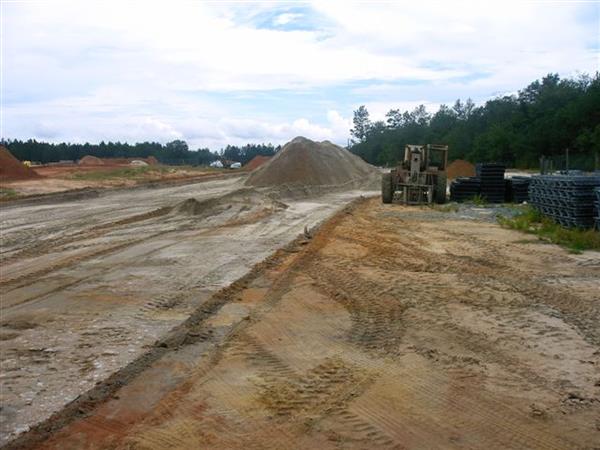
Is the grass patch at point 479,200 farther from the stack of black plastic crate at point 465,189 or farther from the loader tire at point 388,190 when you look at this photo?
the loader tire at point 388,190

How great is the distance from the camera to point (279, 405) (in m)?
5.17

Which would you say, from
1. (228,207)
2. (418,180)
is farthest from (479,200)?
(228,207)

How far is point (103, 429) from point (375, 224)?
14.2m

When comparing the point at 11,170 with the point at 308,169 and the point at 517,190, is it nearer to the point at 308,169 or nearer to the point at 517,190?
the point at 308,169

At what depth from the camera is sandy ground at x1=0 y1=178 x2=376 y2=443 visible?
20.0 feet

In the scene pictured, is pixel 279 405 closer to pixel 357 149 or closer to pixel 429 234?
pixel 429 234

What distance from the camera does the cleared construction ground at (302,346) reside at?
15.7 feet

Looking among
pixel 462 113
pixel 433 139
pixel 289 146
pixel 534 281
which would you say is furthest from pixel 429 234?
pixel 462 113

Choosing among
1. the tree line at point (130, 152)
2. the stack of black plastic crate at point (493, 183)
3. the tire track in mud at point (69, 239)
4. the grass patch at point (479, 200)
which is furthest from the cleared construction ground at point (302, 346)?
the tree line at point (130, 152)

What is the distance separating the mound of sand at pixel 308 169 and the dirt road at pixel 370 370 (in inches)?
995

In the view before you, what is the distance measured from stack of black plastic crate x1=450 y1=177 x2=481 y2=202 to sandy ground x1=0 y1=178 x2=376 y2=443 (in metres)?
6.96

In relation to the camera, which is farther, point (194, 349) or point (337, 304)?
point (337, 304)

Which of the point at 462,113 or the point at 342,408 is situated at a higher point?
the point at 462,113

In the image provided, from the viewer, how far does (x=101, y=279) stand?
10555 millimetres
